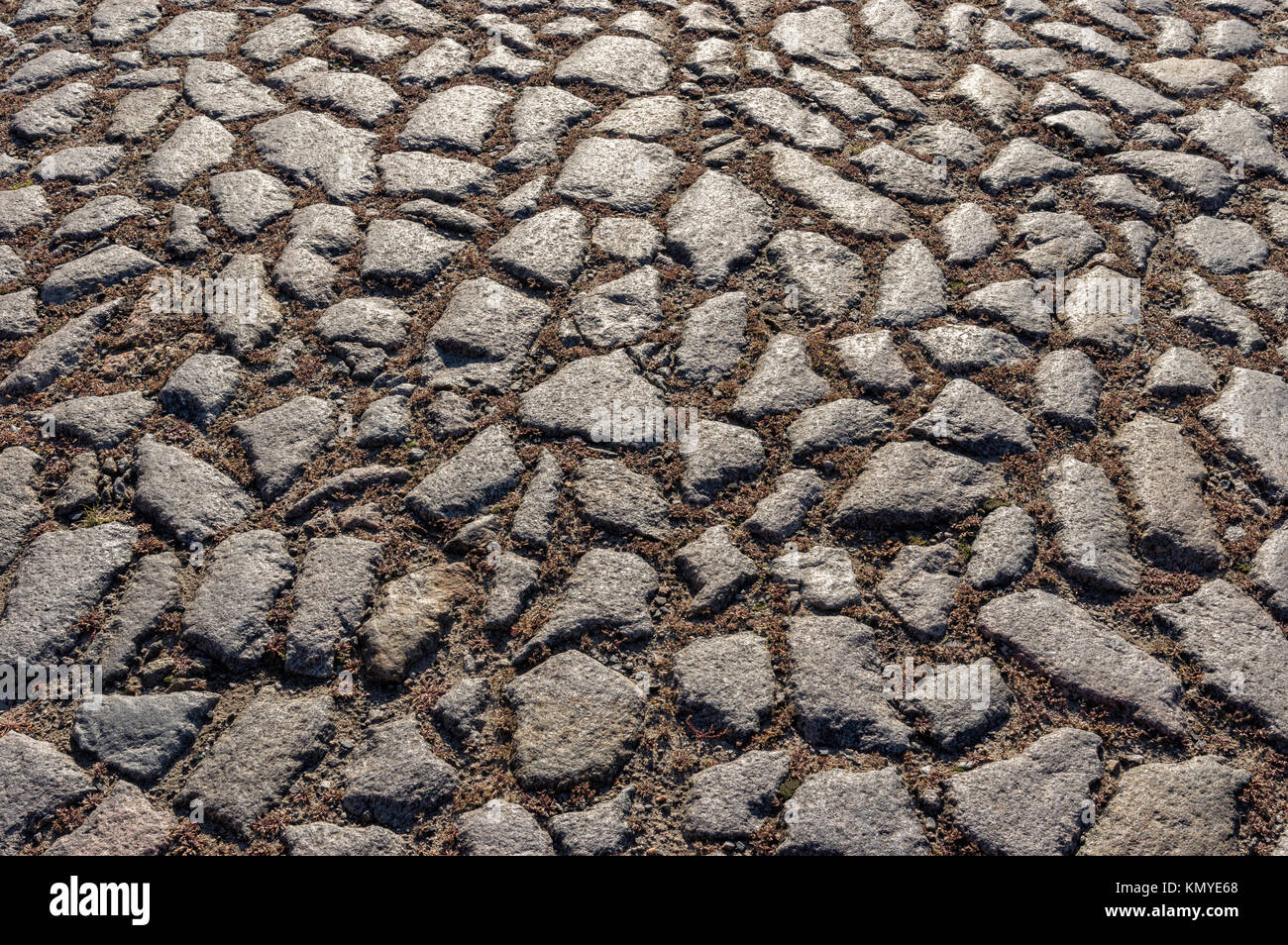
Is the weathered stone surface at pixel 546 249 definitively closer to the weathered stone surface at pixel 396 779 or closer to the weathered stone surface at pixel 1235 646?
the weathered stone surface at pixel 396 779

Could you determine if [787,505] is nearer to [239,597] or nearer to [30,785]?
[239,597]

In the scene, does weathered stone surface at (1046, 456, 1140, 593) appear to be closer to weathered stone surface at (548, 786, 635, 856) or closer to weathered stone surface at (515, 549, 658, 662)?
weathered stone surface at (515, 549, 658, 662)

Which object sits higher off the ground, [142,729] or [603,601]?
[603,601]

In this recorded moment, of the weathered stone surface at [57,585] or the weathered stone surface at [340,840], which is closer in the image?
the weathered stone surface at [340,840]

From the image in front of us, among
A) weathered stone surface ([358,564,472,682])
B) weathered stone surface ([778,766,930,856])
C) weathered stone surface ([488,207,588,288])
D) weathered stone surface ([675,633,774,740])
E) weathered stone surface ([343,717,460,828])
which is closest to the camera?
weathered stone surface ([778,766,930,856])

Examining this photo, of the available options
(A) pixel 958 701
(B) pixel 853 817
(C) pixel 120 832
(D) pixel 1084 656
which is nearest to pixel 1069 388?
(D) pixel 1084 656

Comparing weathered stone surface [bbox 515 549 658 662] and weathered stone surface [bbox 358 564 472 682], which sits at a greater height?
weathered stone surface [bbox 515 549 658 662]

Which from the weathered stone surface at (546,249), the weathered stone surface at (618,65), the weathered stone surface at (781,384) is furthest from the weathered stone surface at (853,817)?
the weathered stone surface at (618,65)

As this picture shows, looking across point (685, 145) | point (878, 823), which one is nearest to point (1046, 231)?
point (685, 145)

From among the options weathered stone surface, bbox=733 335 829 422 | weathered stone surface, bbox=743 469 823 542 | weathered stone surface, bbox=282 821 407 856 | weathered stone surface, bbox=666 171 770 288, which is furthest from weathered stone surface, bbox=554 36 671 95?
weathered stone surface, bbox=282 821 407 856

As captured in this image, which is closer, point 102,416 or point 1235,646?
point 1235,646
